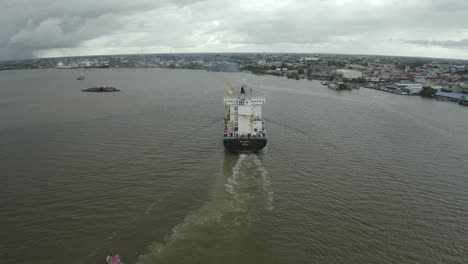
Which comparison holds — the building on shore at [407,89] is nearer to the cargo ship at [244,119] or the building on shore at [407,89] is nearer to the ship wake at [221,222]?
the cargo ship at [244,119]

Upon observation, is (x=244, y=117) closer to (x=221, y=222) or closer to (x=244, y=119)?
(x=244, y=119)

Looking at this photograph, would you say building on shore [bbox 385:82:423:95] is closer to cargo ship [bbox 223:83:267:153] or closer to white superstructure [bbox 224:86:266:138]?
cargo ship [bbox 223:83:267:153]

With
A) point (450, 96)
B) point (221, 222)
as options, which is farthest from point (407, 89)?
point (221, 222)

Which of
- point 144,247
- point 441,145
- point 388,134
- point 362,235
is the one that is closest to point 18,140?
point 144,247

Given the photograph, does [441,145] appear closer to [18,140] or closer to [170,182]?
[170,182]

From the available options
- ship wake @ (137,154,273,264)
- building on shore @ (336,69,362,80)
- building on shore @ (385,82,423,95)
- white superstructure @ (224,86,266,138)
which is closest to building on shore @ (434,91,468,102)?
building on shore @ (385,82,423,95)

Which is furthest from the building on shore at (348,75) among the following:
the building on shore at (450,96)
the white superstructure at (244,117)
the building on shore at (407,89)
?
the white superstructure at (244,117)

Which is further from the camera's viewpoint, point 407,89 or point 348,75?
point 348,75
